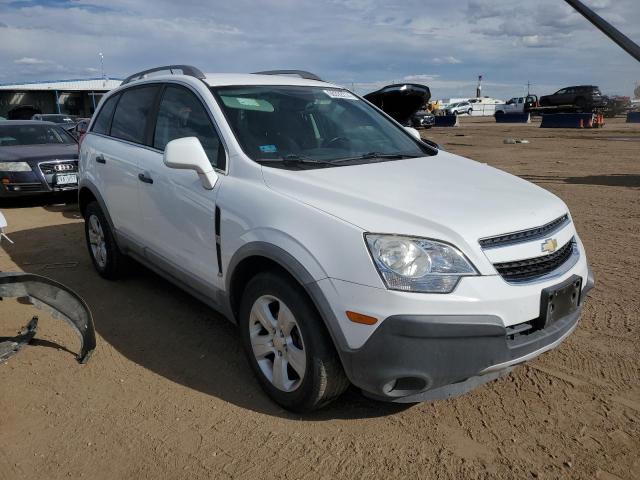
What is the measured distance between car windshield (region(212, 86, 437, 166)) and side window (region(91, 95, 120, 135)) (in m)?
1.84

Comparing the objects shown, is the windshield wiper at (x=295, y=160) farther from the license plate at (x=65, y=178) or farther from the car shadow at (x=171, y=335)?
the license plate at (x=65, y=178)

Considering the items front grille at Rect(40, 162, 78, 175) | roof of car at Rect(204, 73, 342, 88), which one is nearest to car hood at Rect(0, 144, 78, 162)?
front grille at Rect(40, 162, 78, 175)

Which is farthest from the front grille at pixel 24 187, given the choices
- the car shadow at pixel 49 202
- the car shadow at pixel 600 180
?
the car shadow at pixel 600 180

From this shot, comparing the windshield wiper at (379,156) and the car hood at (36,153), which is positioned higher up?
the windshield wiper at (379,156)

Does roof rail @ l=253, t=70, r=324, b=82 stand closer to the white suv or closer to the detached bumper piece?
the white suv

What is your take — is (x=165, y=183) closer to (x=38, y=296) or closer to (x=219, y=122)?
(x=219, y=122)

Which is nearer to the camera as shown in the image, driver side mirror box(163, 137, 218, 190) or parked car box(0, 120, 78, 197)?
driver side mirror box(163, 137, 218, 190)

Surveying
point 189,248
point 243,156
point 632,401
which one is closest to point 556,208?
point 632,401

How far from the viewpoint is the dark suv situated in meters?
34.6

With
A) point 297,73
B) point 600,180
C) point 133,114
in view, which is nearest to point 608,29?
point 600,180

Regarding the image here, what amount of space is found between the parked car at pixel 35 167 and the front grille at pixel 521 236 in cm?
830

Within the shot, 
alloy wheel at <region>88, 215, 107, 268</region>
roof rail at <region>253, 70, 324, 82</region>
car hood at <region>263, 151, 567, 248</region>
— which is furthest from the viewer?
alloy wheel at <region>88, 215, 107, 268</region>

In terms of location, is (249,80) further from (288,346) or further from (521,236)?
(521,236)

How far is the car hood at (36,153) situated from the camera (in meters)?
8.84
